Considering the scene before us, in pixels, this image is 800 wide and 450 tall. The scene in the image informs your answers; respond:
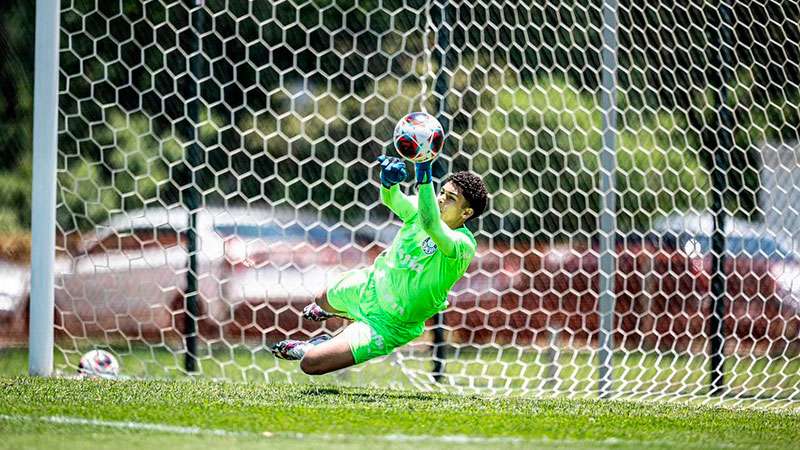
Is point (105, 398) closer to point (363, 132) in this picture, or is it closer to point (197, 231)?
point (197, 231)

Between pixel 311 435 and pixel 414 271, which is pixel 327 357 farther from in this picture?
pixel 311 435

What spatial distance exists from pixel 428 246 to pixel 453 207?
25cm

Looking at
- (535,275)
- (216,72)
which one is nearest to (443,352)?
(535,275)

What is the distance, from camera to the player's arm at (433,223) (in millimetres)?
4973

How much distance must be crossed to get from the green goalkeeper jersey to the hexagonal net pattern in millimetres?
1103

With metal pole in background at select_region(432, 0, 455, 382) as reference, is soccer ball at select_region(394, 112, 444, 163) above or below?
above

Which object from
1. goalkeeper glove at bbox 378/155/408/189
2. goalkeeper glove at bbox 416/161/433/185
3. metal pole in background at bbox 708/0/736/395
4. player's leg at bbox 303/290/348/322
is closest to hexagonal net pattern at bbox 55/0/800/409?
metal pole in background at bbox 708/0/736/395

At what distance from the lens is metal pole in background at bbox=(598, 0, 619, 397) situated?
6.54 m

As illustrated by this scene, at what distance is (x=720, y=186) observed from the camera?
23.4 feet

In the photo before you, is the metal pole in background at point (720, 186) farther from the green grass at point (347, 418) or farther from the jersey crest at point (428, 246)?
the jersey crest at point (428, 246)

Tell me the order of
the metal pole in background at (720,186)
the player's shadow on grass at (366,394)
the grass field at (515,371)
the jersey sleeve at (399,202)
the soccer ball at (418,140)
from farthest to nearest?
1. the metal pole in background at (720,186)
2. the grass field at (515,371)
3. the jersey sleeve at (399,202)
4. the player's shadow on grass at (366,394)
5. the soccer ball at (418,140)

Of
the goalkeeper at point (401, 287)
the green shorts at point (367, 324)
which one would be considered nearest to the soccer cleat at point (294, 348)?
the goalkeeper at point (401, 287)

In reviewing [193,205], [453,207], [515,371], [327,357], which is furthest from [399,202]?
[515,371]

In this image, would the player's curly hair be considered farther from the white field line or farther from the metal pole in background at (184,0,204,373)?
the metal pole in background at (184,0,204,373)
